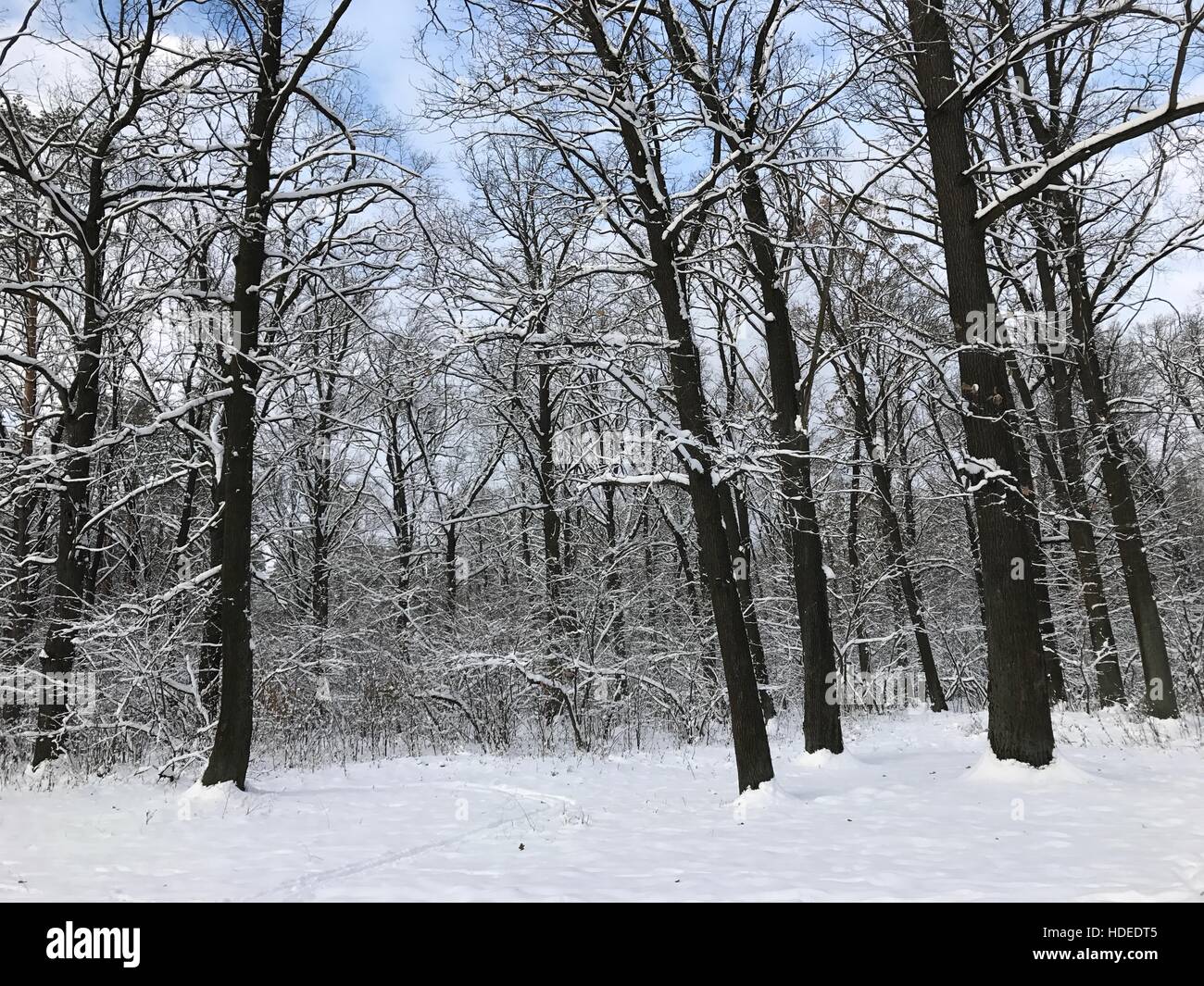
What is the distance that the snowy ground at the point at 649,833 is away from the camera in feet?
16.7

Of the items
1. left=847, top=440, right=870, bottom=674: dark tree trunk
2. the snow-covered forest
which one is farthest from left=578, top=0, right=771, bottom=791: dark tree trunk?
left=847, top=440, right=870, bottom=674: dark tree trunk

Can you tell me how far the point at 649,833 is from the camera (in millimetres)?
7223

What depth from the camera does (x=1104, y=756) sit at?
363 inches

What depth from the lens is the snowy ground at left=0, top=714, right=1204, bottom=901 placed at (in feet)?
16.7

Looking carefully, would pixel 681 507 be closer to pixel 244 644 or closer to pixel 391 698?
pixel 391 698

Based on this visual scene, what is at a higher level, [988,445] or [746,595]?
[988,445]

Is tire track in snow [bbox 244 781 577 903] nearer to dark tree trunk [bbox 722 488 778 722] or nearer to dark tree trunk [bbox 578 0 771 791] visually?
dark tree trunk [bbox 578 0 771 791]
